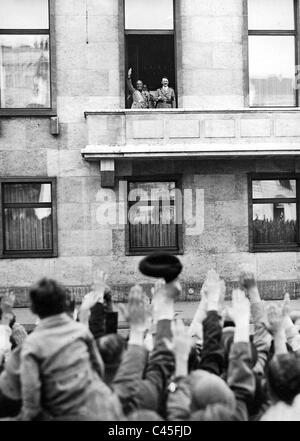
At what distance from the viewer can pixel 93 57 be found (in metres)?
14.4

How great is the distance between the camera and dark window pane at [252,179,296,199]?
1479 centimetres

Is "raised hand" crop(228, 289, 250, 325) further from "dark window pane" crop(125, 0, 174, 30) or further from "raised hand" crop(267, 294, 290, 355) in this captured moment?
"dark window pane" crop(125, 0, 174, 30)

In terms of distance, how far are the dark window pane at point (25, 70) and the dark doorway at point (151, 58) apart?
5.87ft

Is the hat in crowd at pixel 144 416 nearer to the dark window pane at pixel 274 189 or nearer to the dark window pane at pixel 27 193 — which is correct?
the dark window pane at pixel 27 193

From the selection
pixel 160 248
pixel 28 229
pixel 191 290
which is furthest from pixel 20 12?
pixel 191 290

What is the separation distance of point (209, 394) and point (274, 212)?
40.1 feet

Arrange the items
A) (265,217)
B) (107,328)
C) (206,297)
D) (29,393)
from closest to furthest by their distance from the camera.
Result: (29,393), (206,297), (107,328), (265,217)

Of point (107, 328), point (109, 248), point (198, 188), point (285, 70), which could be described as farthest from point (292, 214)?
point (107, 328)

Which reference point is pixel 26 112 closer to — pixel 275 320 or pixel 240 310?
pixel 275 320

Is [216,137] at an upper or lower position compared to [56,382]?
upper

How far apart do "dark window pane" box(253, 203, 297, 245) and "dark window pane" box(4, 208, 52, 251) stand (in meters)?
4.47

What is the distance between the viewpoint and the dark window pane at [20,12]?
47.4 ft

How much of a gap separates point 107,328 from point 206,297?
0.83m

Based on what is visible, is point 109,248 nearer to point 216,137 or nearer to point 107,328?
point 216,137
